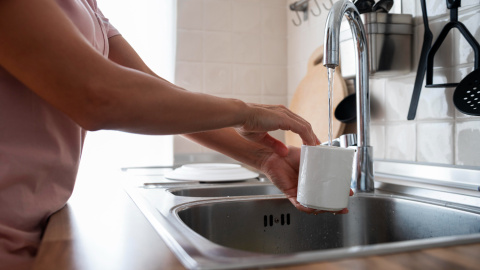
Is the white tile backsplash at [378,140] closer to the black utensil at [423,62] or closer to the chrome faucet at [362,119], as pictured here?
the black utensil at [423,62]

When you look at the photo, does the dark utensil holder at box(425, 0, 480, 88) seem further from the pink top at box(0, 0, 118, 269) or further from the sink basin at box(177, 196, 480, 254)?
the pink top at box(0, 0, 118, 269)

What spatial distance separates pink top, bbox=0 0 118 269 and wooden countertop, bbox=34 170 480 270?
4 cm

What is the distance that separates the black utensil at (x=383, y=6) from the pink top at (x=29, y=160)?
71 cm

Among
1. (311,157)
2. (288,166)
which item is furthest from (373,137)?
(311,157)

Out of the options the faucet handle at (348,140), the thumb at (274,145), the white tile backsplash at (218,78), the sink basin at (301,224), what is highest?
the white tile backsplash at (218,78)

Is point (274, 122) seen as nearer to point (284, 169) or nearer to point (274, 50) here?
point (284, 169)

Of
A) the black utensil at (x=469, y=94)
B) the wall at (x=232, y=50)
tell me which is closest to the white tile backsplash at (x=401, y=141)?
the black utensil at (x=469, y=94)

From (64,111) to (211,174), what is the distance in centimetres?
68

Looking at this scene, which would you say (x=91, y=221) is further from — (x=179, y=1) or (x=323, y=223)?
(x=179, y=1)

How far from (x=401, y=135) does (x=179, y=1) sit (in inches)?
42.0

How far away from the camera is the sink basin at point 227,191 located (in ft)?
3.37

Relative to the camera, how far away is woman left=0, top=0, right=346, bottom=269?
0.46 metres

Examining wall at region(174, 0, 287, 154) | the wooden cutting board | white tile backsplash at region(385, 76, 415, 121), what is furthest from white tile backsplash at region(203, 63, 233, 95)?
white tile backsplash at region(385, 76, 415, 121)

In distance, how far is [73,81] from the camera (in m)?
0.46
